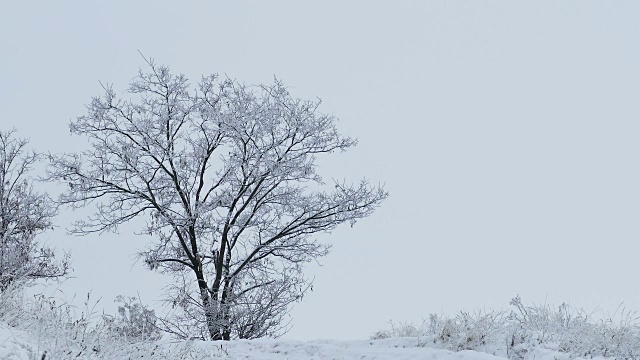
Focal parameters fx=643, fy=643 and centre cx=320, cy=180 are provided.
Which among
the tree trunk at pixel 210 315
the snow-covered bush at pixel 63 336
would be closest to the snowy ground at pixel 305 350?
the snow-covered bush at pixel 63 336

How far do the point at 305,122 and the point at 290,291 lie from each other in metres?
4.12

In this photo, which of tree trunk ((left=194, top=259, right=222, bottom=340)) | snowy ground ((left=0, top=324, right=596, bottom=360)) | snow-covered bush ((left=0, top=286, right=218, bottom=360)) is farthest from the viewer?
tree trunk ((left=194, top=259, right=222, bottom=340))

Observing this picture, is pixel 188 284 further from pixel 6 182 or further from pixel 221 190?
pixel 6 182

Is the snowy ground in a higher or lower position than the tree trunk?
lower

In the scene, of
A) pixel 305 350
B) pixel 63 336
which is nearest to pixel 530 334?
pixel 305 350

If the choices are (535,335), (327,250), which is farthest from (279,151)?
(535,335)

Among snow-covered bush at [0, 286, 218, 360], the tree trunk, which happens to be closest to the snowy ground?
snow-covered bush at [0, 286, 218, 360]

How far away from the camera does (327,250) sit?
15.8 metres

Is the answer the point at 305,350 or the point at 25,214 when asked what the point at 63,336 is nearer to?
the point at 305,350

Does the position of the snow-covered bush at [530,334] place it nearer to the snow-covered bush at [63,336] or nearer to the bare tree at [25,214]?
the snow-covered bush at [63,336]

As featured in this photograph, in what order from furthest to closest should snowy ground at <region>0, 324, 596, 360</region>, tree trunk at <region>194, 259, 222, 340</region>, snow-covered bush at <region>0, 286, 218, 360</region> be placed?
tree trunk at <region>194, 259, 222, 340</region> → snowy ground at <region>0, 324, 596, 360</region> → snow-covered bush at <region>0, 286, 218, 360</region>

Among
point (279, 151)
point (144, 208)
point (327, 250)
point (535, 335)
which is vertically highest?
point (279, 151)

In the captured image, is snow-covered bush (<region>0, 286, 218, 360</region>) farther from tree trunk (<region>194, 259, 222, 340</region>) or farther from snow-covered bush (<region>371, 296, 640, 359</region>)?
tree trunk (<region>194, 259, 222, 340</region>)

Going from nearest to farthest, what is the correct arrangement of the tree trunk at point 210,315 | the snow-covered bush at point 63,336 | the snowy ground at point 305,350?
the snow-covered bush at point 63,336 < the snowy ground at point 305,350 < the tree trunk at point 210,315
